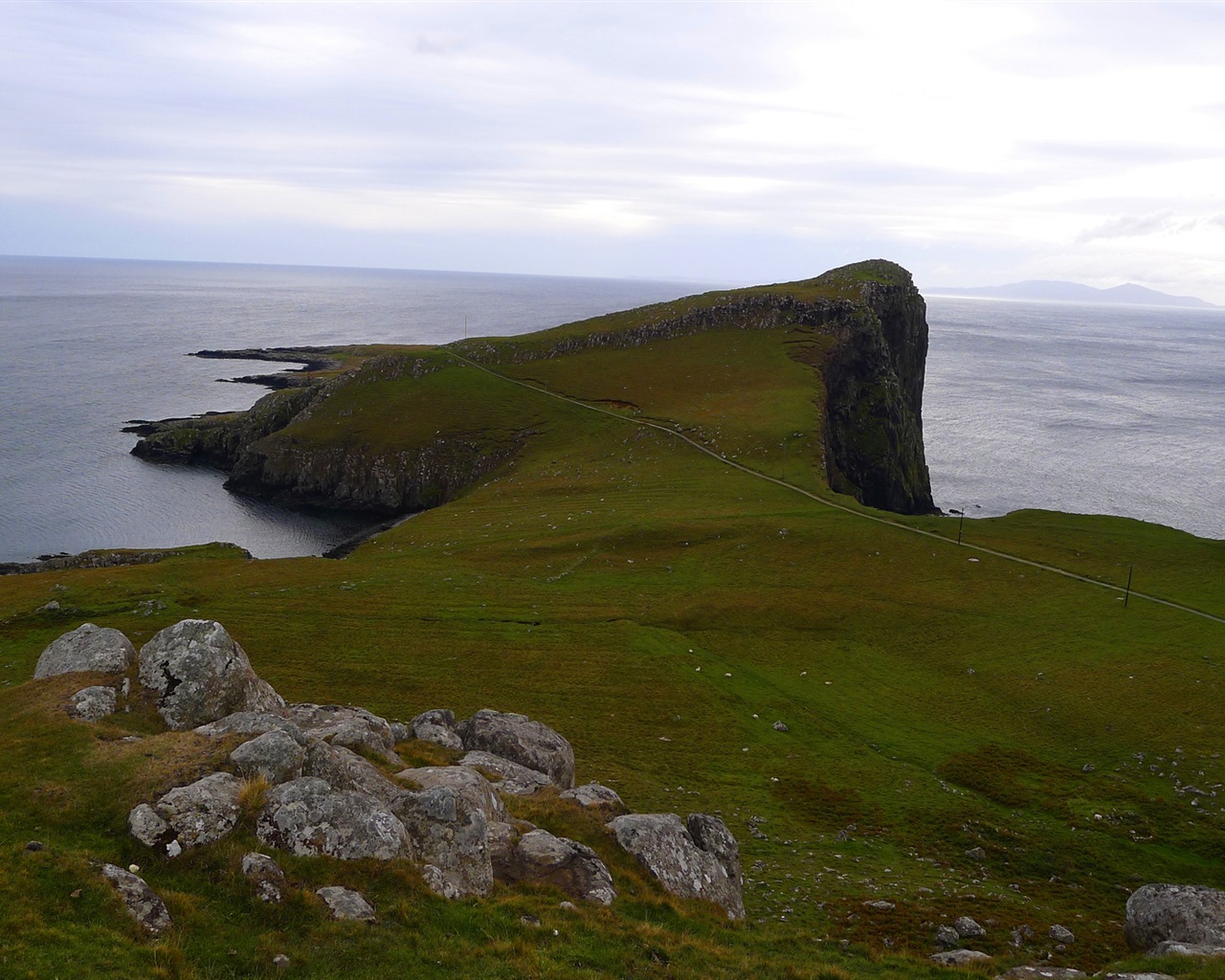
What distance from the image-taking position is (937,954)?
73.9 feet

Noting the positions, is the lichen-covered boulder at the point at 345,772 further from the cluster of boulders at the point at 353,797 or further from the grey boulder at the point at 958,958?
the grey boulder at the point at 958,958

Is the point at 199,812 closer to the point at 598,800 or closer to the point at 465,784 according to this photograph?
the point at 465,784

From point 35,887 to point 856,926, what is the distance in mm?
22194

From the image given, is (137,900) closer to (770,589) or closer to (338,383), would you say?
(770,589)

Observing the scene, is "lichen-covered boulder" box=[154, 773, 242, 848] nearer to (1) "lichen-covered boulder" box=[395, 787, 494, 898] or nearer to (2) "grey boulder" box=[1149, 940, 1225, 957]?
(1) "lichen-covered boulder" box=[395, 787, 494, 898]

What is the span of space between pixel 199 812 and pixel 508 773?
11.2 metres

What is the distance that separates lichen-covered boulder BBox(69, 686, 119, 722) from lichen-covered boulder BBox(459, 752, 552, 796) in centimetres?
1148

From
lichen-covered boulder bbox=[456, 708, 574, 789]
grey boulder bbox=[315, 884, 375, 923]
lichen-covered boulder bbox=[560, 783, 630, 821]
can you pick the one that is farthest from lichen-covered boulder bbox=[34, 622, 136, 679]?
lichen-covered boulder bbox=[560, 783, 630, 821]

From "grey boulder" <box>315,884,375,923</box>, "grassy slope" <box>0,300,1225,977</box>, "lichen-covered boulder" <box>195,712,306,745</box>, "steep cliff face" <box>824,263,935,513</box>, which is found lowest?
"grassy slope" <box>0,300,1225,977</box>

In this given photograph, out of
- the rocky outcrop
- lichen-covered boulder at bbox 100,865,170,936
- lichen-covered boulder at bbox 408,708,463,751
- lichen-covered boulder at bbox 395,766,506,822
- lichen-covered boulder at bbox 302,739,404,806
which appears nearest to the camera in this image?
lichen-covered boulder at bbox 100,865,170,936

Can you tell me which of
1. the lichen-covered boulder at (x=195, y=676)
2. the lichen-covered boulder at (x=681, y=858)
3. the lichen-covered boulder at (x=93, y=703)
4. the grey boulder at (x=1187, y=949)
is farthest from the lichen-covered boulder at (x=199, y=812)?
the grey boulder at (x=1187, y=949)

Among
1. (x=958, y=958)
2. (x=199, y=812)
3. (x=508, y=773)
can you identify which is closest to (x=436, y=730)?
(x=508, y=773)

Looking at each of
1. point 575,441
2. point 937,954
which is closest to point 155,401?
point 575,441

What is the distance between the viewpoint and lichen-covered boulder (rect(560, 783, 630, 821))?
85.1 ft
